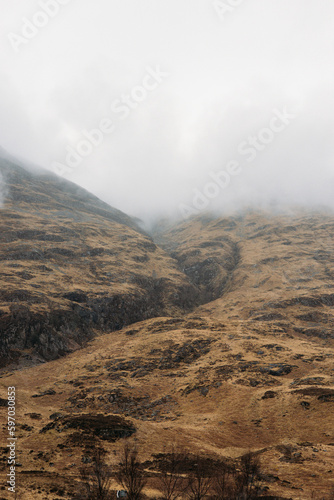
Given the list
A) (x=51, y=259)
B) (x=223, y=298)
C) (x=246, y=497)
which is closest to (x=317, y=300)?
(x=223, y=298)

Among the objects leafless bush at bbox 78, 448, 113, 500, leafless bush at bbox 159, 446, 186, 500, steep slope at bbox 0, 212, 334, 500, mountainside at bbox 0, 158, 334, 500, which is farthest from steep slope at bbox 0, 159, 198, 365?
leafless bush at bbox 159, 446, 186, 500

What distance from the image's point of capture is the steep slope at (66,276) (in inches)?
2655

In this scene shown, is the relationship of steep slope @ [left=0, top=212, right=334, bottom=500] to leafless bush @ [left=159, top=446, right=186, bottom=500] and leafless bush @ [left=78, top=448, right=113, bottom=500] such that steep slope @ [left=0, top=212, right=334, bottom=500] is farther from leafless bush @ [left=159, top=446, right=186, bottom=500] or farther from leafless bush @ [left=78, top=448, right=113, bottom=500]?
leafless bush @ [left=78, top=448, right=113, bottom=500]

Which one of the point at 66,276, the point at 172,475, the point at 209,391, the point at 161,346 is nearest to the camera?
the point at 172,475

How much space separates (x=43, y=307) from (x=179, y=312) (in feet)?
165

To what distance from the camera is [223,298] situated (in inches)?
4429

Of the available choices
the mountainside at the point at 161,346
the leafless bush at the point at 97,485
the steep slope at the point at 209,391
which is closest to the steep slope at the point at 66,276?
the mountainside at the point at 161,346

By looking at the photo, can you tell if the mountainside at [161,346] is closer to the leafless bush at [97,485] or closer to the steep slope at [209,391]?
the steep slope at [209,391]

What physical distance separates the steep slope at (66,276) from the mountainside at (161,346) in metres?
0.48

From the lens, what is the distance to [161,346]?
64.6 m

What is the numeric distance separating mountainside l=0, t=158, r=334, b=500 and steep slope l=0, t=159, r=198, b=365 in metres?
0.48

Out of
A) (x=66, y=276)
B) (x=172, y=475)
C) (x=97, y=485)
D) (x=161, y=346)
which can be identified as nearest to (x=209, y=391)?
(x=161, y=346)

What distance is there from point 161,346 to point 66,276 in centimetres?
4709

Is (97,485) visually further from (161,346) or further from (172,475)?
(161,346)
